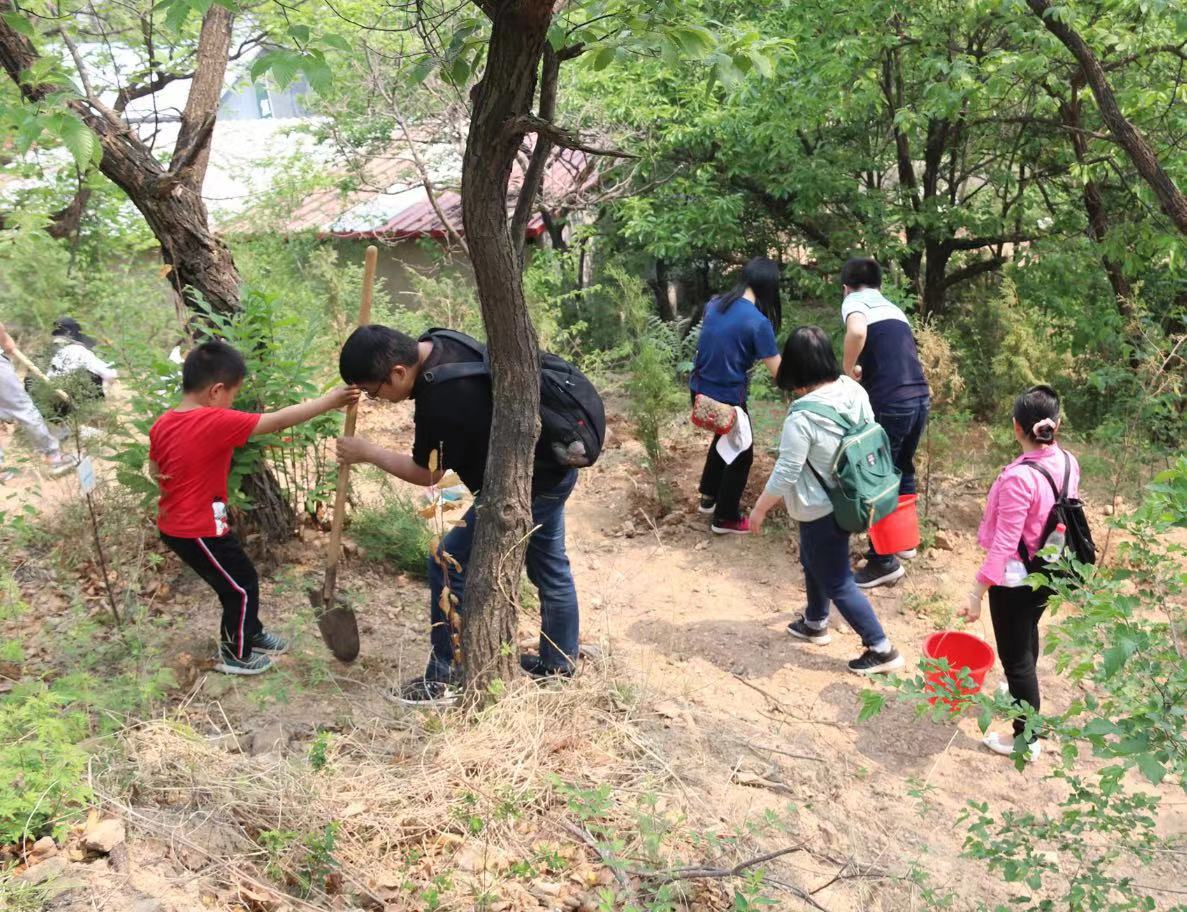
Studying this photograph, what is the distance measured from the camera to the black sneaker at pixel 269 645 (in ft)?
13.5

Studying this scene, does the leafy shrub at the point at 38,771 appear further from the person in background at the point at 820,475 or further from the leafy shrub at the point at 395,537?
the person in background at the point at 820,475

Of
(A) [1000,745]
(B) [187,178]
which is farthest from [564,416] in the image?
(B) [187,178]

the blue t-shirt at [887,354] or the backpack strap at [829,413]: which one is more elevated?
the blue t-shirt at [887,354]

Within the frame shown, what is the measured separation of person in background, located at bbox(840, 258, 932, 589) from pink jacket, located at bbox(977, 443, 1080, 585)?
5.26 feet

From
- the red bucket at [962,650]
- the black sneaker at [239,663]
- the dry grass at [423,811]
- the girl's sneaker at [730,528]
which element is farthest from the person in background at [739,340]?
the black sneaker at [239,663]

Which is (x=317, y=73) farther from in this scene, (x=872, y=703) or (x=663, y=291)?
(x=663, y=291)

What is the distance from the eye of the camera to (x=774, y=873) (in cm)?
285

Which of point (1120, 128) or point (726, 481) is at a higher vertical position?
point (1120, 128)

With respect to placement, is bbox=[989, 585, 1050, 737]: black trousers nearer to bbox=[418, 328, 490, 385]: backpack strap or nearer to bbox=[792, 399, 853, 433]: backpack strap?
bbox=[792, 399, 853, 433]: backpack strap

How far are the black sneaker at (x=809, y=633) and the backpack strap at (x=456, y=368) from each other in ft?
8.17

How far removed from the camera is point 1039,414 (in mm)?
3412

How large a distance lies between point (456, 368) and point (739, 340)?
2585mm

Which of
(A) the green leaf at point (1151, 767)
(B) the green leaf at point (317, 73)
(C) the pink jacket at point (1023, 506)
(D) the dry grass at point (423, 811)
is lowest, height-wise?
(D) the dry grass at point (423, 811)

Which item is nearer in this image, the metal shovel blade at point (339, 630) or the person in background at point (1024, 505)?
the person in background at point (1024, 505)
